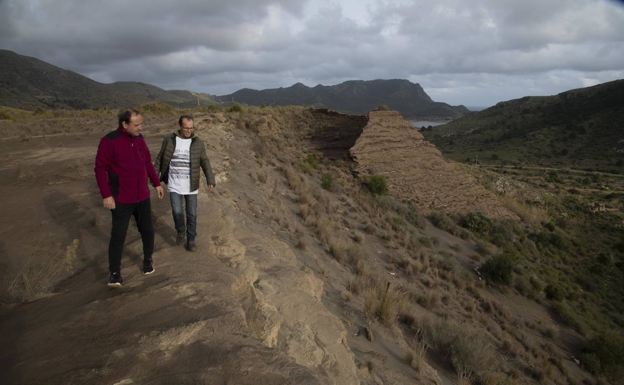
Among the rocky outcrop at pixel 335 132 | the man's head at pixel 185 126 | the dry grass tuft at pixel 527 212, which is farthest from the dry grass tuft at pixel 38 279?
the dry grass tuft at pixel 527 212

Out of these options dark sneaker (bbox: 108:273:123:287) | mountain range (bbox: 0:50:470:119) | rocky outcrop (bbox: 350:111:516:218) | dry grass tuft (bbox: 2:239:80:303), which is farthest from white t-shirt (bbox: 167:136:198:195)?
mountain range (bbox: 0:50:470:119)

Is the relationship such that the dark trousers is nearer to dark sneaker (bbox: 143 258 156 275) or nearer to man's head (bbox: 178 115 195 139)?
dark sneaker (bbox: 143 258 156 275)

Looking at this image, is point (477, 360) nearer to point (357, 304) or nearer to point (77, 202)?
point (357, 304)

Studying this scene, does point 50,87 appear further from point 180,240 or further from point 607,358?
point 607,358

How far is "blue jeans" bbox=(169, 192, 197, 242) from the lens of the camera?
4.32 m

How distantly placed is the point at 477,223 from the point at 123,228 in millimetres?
18946

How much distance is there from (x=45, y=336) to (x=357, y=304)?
15.5ft

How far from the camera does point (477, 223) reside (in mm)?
18594

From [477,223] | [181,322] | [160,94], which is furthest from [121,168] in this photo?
[160,94]

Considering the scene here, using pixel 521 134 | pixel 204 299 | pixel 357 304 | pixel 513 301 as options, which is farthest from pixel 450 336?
pixel 521 134

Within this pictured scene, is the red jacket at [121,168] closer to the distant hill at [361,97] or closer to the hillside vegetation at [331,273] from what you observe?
the hillside vegetation at [331,273]

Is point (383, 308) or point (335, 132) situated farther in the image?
point (335, 132)

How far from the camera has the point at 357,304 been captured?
6184mm

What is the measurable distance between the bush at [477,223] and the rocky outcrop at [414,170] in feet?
2.30
